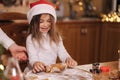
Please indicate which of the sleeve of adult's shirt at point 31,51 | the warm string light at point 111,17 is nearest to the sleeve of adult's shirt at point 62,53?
the sleeve of adult's shirt at point 31,51

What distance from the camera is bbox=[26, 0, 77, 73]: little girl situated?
1760mm

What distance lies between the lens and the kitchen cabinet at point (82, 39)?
3.43 meters

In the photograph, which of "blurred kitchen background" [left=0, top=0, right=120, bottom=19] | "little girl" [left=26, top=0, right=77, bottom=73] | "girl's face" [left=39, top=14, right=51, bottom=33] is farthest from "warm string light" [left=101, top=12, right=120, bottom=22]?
"girl's face" [left=39, top=14, right=51, bottom=33]

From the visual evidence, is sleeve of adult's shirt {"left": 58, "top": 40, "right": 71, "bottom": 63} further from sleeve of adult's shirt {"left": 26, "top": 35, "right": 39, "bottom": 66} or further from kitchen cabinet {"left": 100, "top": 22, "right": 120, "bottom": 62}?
kitchen cabinet {"left": 100, "top": 22, "right": 120, "bottom": 62}

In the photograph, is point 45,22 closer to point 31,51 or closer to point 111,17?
point 31,51

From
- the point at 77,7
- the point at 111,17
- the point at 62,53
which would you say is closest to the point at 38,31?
the point at 62,53

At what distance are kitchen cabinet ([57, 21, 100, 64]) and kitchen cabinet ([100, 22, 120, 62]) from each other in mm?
91

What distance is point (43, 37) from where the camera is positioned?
1843 millimetres

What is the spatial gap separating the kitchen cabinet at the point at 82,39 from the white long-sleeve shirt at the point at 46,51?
56.2 inches

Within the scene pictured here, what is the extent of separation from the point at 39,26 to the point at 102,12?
2.41m

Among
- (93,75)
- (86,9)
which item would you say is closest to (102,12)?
(86,9)

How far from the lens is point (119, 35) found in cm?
346

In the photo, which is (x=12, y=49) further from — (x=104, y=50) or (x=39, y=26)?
(x=104, y=50)

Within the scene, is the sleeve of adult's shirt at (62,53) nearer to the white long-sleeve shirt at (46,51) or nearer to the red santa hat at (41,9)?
the white long-sleeve shirt at (46,51)
